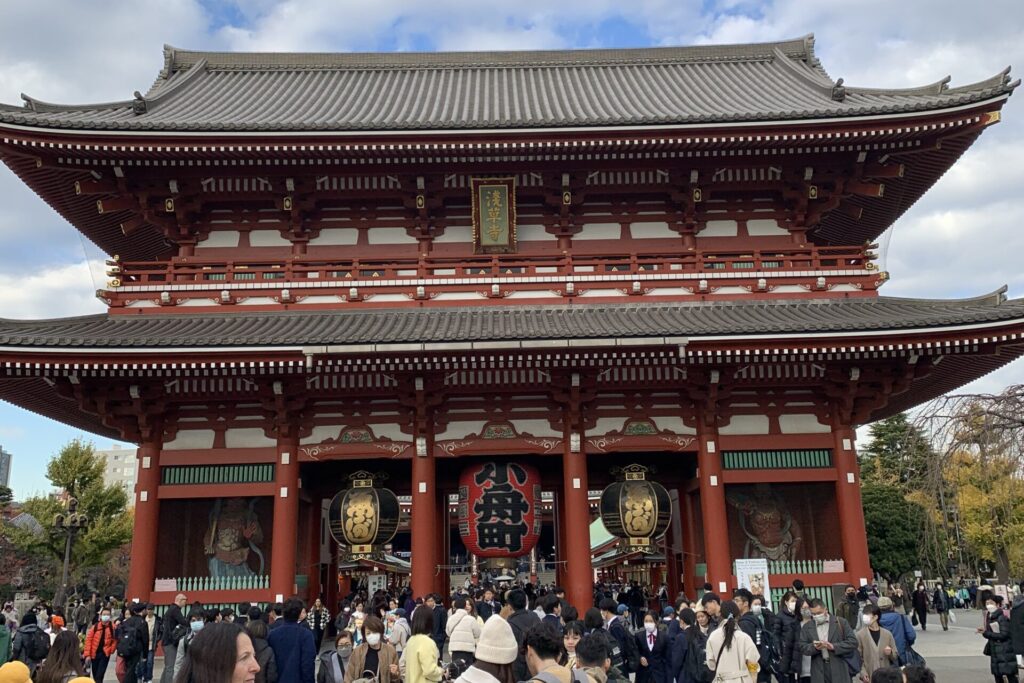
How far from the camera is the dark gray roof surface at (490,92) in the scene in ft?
51.5

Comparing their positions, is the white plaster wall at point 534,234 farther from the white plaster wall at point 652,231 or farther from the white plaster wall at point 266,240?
the white plaster wall at point 266,240

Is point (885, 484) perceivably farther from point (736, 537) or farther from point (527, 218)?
point (527, 218)

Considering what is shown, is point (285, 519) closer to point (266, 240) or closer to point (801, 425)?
point (266, 240)

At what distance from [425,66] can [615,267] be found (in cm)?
1182

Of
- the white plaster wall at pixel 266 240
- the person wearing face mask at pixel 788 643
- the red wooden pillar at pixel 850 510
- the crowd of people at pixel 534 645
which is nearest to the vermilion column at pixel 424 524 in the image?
the crowd of people at pixel 534 645

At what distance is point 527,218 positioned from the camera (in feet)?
58.6

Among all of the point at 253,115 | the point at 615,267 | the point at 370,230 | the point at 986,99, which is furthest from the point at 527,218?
the point at 986,99

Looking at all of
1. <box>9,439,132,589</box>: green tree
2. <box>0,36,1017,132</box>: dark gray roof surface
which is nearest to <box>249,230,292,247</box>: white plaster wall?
<box>0,36,1017,132</box>: dark gray roof surface

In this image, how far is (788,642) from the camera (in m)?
9.92

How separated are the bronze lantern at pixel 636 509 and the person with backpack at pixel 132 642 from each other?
885 centimetres

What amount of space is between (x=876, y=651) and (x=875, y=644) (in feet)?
0.29

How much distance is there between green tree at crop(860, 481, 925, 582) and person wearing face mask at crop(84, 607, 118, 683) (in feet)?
89.0

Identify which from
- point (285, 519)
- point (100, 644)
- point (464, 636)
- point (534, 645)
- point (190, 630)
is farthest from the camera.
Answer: point (285, 519)

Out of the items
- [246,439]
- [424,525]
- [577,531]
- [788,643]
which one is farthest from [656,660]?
[246,439]
